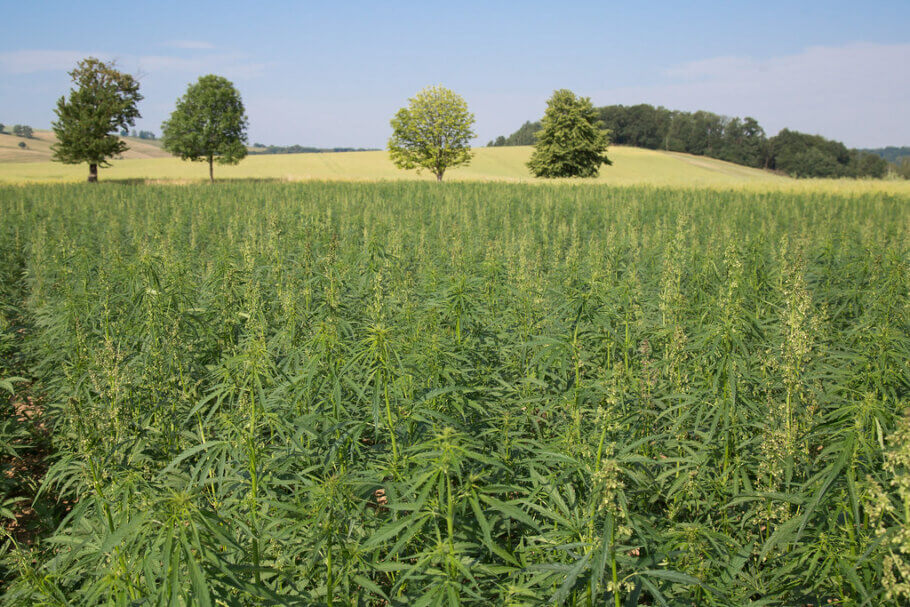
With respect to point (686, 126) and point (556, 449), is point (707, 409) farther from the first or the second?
point (686, 126)

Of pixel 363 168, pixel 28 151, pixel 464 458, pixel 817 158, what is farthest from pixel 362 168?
pixel 817 158

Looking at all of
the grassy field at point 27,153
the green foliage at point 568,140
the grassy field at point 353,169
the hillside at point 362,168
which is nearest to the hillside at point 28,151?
the grassy field at point 27,153

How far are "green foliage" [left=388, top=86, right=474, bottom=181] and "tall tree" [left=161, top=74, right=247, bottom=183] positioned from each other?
597 inches

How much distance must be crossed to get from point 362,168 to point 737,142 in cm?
7232

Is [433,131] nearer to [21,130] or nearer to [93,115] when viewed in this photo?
[93,115]

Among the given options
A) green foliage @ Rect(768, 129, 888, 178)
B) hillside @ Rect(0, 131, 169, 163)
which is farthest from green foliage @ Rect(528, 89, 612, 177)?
hillside @ Rect(0, 131, 169, 163)

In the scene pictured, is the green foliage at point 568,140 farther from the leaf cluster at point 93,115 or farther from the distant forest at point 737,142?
the leaf cluster at point 93,115

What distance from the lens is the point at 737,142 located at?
314 ft

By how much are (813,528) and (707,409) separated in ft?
2.70

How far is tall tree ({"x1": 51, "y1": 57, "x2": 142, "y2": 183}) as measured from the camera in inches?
1652

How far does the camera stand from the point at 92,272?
789cm

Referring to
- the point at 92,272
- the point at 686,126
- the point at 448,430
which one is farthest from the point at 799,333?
the point at 686,126

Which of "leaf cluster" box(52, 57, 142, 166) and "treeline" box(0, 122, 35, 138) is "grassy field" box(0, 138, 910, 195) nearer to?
"leaf cluster" box(52, 57, 142, 166)

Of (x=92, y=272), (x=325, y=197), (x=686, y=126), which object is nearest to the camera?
(x=92, y=272)
